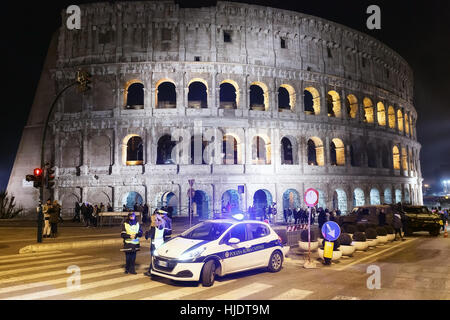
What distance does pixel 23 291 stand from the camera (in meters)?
6.90

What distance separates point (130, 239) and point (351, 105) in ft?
101

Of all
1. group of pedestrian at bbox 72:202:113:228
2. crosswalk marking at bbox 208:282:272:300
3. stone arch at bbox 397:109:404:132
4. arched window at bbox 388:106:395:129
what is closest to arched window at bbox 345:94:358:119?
arched window at bbox 388:106:395:129

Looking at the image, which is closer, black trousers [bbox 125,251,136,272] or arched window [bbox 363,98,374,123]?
black trousers [bbox 125,251,136,272]

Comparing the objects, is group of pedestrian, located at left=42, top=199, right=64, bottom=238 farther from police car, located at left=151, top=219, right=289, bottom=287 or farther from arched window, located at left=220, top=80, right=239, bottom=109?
arched window, located at left=220, top=80, right=239, bottom=109

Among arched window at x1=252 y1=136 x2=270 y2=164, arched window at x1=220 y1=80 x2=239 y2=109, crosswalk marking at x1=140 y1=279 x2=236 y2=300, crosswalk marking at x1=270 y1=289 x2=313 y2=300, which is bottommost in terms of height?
crosswalk marking at x1=270 y1=289 x2=313 y2=300

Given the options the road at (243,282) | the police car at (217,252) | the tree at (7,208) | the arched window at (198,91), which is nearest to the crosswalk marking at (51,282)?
the road at (243,282)

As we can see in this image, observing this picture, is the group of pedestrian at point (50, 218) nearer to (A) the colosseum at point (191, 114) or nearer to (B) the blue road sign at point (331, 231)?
(A) the colosseum at point (191, 114)

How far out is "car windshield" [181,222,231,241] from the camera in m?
8.35

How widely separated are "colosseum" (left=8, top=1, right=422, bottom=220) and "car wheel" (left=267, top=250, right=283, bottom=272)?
16910 mm

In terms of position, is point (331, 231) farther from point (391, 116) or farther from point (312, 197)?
point (391, 116)

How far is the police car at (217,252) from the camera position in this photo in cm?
734

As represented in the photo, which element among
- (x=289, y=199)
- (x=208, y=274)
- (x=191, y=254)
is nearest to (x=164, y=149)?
(x=289, y=199)

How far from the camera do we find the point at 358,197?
32.8 metres
